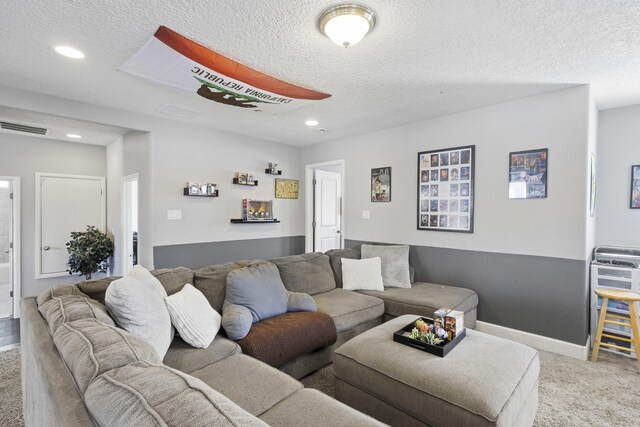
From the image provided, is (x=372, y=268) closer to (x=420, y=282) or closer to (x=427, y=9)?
(x=420, y=282)

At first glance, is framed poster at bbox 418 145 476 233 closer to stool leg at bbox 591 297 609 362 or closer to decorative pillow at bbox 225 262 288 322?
stool leg at bbox 591 297 609 362

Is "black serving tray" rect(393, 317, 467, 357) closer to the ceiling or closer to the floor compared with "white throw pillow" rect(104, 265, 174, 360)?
closer to the floor

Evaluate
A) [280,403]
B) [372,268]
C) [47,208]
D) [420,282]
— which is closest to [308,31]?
[280,403]

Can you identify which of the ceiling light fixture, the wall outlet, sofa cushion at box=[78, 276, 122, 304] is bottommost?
sofa cushion at box=[78, 276, 122, 304]

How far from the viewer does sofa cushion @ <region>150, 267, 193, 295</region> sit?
2250 mm

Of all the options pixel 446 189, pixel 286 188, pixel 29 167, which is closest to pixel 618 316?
pixel 446 189

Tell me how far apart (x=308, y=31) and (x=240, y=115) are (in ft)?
6.29

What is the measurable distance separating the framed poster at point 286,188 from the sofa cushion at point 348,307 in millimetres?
2246

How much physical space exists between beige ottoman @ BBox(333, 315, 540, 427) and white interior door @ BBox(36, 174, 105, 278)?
5.03 metres

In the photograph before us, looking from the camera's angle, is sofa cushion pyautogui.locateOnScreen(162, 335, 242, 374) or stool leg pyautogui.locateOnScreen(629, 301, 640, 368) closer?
sofa cushion pyautogui.locateOnScreen(162, 335, 242, 374)

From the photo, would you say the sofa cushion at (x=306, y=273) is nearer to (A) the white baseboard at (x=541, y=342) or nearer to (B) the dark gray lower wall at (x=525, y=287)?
(B) the dark gray lower wall at (x=525, y=287)

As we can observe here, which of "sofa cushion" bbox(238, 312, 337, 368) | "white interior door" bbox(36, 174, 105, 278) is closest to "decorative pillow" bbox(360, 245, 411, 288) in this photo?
"sofa cushion" bbox(238, 312, 337, 368)

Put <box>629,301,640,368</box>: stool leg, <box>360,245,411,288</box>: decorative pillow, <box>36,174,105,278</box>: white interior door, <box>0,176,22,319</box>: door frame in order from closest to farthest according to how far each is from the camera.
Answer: <box>629,301,640,368</box>: stool leg < <box>360,245,411,288</box>: decorative pillow < <box>0,176,22,319</box>: door frame < <box>36,174,105,278</box>: white interior door

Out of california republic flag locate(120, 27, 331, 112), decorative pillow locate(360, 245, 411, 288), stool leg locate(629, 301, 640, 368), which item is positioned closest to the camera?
california republic flag locate(120, 27, 331, 112)
